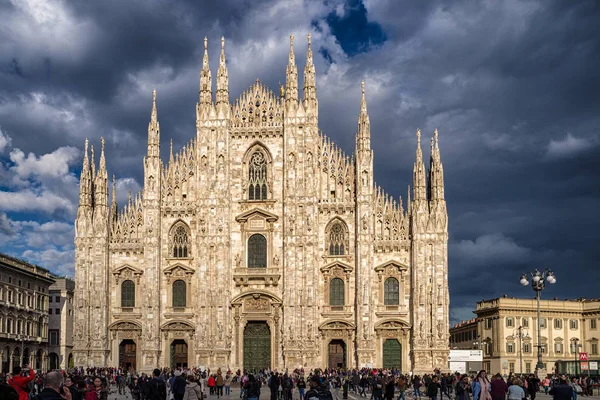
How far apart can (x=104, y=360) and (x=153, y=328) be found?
4547 millimetres

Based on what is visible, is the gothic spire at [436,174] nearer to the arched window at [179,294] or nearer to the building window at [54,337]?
the arched window at [179,294]

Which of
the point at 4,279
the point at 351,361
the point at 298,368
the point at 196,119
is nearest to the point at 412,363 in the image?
the point at 351,361

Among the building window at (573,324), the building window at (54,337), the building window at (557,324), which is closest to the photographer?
the building window at (54,337)

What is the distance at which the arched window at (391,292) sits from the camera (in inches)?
2452

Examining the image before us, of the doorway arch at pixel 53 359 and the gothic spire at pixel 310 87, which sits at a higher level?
the gothic spire at pixel 310 87

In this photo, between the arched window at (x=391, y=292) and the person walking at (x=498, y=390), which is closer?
the person walking at (x=498, y=390)

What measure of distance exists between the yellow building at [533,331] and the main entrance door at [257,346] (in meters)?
42.2

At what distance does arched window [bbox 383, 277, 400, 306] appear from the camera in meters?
62.3

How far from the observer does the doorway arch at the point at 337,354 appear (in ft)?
204

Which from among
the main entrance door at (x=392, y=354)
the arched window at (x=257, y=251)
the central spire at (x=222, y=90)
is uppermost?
the central spire at (x=222, y=90)

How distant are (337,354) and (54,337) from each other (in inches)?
1672

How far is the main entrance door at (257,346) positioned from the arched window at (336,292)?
5.33 m

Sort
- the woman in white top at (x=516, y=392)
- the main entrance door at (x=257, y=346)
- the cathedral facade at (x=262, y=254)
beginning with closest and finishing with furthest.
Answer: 1. the woman in white top at (x=516, y=392)
2. the cathedral facade at (x=262, y=254)
3. the main entrance door at (x=257, y=346)

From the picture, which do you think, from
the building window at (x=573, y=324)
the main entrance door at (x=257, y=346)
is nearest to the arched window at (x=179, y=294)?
the main entrance door at (x=257, y=346)
